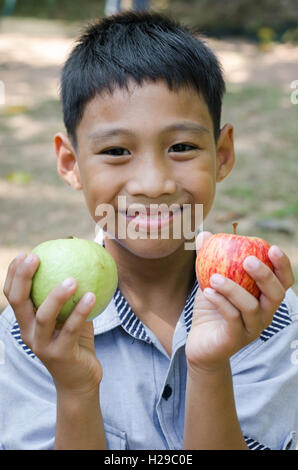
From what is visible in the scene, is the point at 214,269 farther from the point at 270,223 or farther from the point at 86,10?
the point at 86,10

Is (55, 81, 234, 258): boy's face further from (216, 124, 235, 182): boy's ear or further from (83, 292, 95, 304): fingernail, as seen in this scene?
(83, 292, 95, 304): fingernail

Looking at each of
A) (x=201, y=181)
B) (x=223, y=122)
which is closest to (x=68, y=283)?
(x=201, y=181)

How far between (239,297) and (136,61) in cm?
77

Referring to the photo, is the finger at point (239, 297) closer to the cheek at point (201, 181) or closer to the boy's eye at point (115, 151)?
the cheek at point (201, 181)

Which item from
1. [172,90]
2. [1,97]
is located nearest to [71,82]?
[172,90]

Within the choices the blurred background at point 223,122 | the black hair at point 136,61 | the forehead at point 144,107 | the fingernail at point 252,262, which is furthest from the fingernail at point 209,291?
the blurred background at point 223,122

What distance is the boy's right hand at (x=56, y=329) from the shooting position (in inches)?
49.7

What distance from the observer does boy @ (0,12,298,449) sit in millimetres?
1413

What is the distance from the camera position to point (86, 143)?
1665mm

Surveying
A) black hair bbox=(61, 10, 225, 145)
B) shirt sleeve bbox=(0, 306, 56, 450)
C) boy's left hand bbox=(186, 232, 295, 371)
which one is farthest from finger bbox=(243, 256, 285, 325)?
shirt sleeve bbox=(0, 306, 56, 450)

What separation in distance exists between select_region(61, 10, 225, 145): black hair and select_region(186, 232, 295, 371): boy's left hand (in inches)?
23.8

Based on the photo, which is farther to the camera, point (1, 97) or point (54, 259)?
point (1, 97)

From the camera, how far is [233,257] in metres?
1.38

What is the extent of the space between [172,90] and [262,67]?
5.66 m
